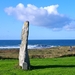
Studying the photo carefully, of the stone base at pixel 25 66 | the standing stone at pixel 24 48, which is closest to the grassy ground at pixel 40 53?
the standing stone at pixel 24 48

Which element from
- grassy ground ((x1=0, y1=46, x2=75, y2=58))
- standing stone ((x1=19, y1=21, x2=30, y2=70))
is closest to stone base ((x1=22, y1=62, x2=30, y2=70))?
standing stone ((x1=19, y1=21, x2=30, y2=70))

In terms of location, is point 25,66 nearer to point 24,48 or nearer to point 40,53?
point 24,48

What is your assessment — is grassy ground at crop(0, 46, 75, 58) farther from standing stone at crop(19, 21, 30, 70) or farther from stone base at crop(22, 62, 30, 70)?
stone base at crop(22, 62, 30, 70)

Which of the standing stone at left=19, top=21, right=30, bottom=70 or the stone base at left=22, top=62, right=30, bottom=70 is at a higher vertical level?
the standing stone at left=19, top=21, right=30, bottom=70

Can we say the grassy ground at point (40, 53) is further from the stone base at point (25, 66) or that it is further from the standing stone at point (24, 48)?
the stone base at point (25, 66)

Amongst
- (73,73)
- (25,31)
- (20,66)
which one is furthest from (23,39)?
(73,73)

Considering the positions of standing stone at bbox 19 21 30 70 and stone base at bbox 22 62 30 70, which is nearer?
stone base at bbox 22 62 30 70

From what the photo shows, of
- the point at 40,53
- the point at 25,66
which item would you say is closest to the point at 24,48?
the point at 25,66

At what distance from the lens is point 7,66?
97.7 ft

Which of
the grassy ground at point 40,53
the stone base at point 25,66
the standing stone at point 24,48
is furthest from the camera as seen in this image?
the grassy ground at point 40,53

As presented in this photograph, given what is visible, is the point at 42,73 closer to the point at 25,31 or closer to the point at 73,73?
the point at 73,73

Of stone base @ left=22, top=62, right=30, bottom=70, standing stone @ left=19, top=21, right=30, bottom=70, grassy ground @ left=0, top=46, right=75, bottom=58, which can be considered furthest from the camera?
grassy ground @ left=0, top=46, right=75, bottom=58

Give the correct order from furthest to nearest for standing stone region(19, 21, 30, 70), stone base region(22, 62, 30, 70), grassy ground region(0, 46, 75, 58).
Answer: grassy ground region(0, 46, 75, 58), standing stone region(19, 21, 30, 70), stone base region(22, 62, 30, 70)

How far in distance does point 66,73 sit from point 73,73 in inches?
22.2
